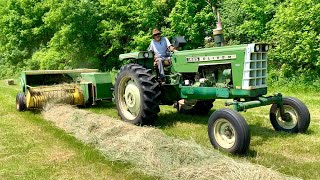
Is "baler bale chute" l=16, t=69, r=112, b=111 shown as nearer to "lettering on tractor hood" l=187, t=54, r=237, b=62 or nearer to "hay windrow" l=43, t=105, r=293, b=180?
"hay windrow" l=43, t=105, r=293, b=180

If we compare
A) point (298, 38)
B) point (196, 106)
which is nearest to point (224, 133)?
point (196, 106)

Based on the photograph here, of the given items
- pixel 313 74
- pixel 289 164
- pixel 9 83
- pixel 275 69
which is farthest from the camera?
pixel 9 83

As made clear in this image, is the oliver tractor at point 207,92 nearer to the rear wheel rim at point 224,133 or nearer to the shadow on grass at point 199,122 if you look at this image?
the rear wheel rim at point 224,133

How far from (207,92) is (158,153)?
6.29 ft

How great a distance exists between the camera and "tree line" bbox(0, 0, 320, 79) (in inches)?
608

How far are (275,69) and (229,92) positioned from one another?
29.1 feet

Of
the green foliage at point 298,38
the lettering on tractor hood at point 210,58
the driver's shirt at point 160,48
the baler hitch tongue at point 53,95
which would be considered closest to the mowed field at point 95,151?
the baler hitch tongue at point 53,95

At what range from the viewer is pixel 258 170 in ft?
12.9

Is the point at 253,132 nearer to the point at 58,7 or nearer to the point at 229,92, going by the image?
the point at 229,92

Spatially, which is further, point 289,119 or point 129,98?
point 129,98

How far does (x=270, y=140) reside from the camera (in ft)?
18.7

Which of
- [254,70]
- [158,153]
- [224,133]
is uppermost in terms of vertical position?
[254,70]

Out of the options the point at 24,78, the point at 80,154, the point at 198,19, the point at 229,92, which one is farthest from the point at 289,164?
→ the point at 198,19

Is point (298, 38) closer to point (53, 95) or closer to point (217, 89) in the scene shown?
point (217, 89)
